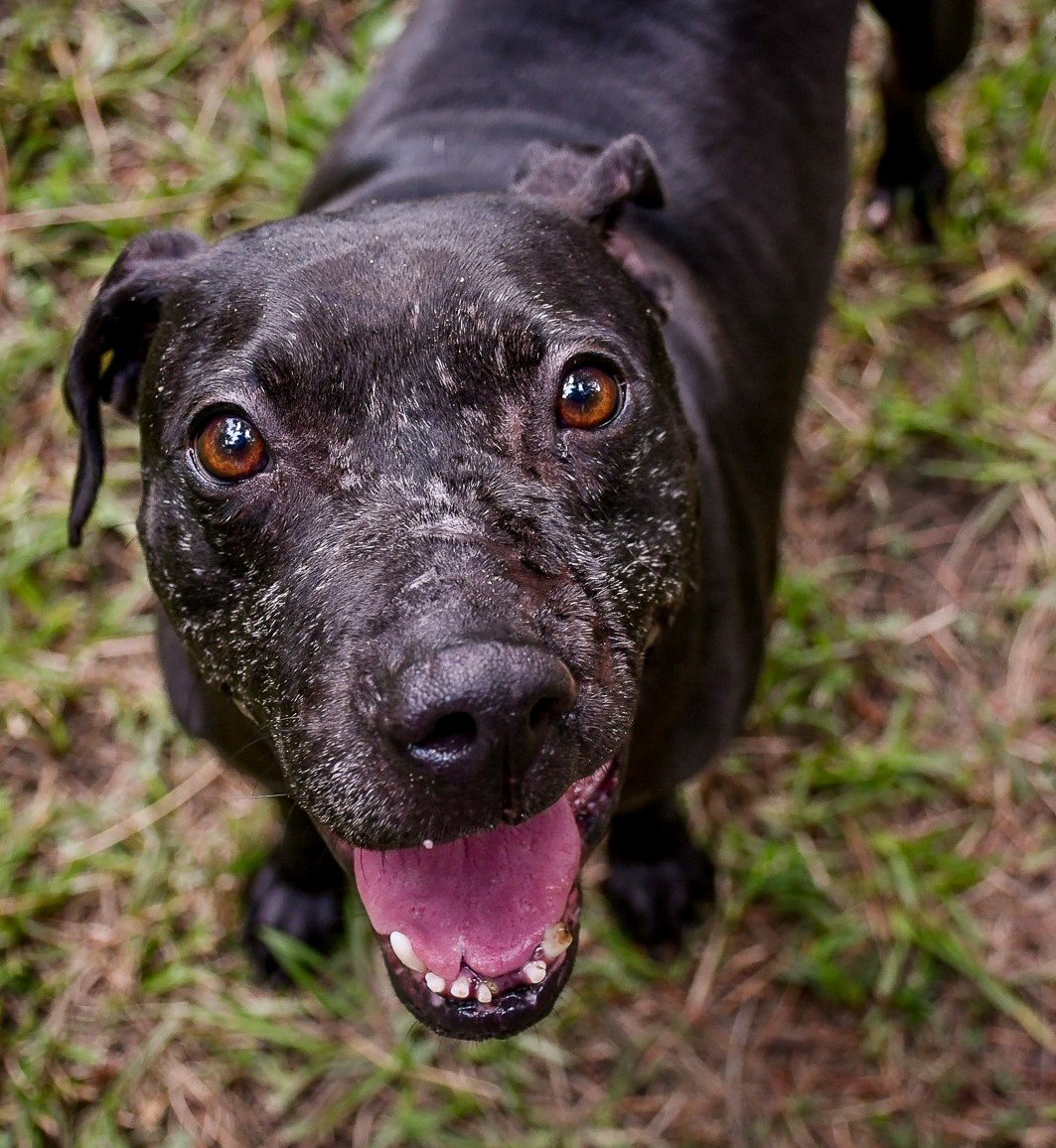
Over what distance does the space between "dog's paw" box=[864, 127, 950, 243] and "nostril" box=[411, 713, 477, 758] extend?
366 centimetres

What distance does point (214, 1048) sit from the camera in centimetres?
414

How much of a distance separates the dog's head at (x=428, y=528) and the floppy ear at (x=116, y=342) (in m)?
0.02

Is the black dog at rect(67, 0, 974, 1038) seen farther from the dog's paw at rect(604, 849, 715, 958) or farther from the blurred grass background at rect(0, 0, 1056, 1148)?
the blurred grass background at rect(0, 0, 1056, 1148)

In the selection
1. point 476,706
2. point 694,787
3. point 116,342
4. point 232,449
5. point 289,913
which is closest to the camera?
point 476,706

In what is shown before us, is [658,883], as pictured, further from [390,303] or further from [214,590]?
[390,303]

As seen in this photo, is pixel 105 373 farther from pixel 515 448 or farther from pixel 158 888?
pixel 158 888

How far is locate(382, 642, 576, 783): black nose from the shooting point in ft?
6.60

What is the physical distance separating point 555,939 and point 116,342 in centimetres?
156

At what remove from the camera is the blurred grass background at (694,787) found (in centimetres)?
412

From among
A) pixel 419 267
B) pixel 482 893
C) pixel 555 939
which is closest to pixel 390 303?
pixel 419 267

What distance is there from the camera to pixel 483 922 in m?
2.52

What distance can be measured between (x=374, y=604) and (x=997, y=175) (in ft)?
13.1

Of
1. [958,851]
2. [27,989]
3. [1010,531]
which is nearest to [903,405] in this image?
[1010,531]

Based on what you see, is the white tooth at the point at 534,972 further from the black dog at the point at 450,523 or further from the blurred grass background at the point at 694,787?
the blurred grass background at the point at 694,787
